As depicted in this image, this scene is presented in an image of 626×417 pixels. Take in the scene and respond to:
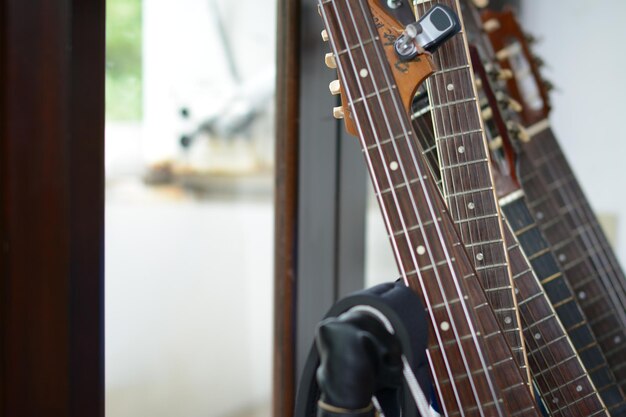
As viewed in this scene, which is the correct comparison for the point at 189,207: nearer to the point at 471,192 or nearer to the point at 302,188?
the point at 302,188

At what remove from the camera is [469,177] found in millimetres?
709

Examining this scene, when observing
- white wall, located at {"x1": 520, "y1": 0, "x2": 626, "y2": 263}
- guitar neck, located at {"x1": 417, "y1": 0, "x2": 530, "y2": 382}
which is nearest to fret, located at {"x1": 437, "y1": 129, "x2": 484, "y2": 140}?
guitar neck, located at {"x1": 417, "y1": 0, "x2": 530, "y2": 382}

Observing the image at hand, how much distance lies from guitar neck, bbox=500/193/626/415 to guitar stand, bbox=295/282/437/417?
43cm

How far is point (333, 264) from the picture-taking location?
3.62 ft

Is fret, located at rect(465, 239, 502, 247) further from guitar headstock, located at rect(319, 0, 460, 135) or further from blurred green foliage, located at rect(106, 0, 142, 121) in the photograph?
blurred green foliage, located at rect(106, 0, 142, 121)

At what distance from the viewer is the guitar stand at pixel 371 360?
467 millimetres

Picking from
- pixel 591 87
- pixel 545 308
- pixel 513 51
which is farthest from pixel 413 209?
pixel 591 87

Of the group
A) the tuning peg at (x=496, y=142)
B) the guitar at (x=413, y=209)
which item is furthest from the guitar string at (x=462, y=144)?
the tuning peg at (x=496, y=142)

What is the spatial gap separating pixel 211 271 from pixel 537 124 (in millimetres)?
705

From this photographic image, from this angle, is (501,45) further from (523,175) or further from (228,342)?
(228,342)

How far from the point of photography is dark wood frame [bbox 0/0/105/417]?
643 mm

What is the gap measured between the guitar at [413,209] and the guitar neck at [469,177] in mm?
102

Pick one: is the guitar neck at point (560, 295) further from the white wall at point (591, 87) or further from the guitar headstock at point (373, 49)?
the white wall at point (591, 87)

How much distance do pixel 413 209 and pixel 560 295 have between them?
1.71 feet
